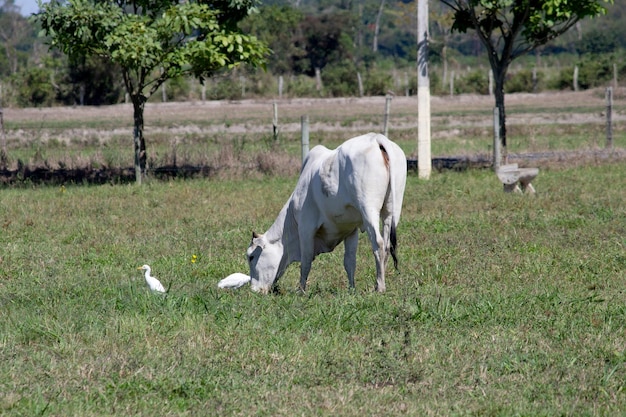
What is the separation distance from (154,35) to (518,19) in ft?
25.0

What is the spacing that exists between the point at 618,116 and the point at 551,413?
3177 centimetres

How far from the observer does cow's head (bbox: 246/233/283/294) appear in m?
9.21

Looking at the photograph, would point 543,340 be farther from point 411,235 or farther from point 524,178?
point 524,178

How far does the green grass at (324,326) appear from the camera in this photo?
569 cm

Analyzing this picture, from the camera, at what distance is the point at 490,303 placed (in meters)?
7.82

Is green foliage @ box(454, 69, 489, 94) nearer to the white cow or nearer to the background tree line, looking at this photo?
the background tree line

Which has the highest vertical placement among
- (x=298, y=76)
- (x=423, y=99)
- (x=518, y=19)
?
(x=518, y=19)

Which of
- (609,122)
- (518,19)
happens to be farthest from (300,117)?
(518,19)

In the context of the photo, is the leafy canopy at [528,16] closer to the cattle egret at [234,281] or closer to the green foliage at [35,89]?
the cattle egret at [234,281]

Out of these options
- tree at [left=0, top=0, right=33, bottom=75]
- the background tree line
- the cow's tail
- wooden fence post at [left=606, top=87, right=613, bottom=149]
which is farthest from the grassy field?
tree at [left=0, top=0, right=33, bottom=75]

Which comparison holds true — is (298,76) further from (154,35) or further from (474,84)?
(154,35)

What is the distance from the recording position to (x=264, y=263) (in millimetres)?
9227

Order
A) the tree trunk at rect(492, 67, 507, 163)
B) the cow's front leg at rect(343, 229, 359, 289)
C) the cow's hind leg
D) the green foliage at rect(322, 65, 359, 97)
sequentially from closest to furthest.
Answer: the cow's hind leg → the cow's front leg at rect(343, 229, 359, 289) → the tree trunk at rect(492, 67, 507, 163) → the green foliage at rect(322, 65, 359, 97)

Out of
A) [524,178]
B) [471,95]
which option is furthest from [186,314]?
[471,95]
